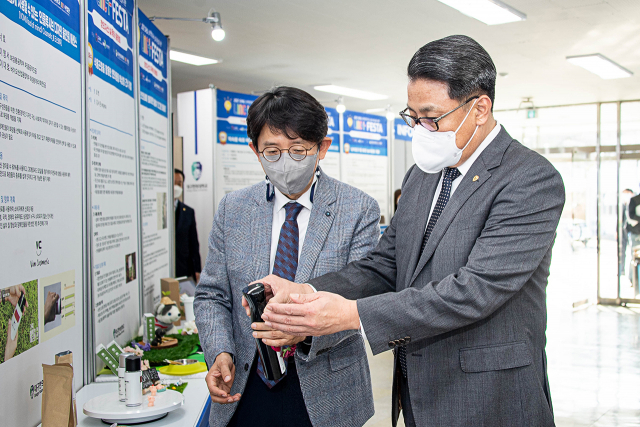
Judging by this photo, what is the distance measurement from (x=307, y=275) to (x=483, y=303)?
55 cm

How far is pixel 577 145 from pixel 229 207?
949cm

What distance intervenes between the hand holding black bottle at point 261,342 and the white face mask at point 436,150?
23.1 inches

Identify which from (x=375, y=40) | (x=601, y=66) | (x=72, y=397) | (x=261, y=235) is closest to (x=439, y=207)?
(x=261, y=235)

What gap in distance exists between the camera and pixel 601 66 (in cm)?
712

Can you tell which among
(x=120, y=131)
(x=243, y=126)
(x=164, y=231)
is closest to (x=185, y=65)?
(x=243, y=126)

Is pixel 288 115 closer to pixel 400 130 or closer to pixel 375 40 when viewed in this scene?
pixel 375 40

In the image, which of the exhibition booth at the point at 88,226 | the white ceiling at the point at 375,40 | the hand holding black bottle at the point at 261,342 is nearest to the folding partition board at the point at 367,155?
the white ceiling at the point at 375,40

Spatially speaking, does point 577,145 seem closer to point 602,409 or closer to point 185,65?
point 602,409

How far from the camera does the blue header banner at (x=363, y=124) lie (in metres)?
8.57

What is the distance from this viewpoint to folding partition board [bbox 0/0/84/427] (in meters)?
1.66

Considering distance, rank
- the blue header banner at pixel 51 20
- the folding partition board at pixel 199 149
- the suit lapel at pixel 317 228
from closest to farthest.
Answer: the suit lapel at pixel 317 228 < the blue header banner at pixel 51 20 < the folding partition board at pixel 199 149

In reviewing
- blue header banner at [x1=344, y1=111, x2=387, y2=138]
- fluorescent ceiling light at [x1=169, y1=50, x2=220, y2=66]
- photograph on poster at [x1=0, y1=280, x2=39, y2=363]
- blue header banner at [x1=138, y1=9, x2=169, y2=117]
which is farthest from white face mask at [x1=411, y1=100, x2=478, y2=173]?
blue header banner at [x1=344, y1=111, x2=387, y2=138]

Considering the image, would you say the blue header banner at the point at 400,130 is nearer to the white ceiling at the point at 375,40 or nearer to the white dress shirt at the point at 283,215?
the white ceiling at the point at 375,40

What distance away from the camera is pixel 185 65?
283 inches
